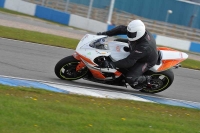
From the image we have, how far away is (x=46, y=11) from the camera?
31391 mm

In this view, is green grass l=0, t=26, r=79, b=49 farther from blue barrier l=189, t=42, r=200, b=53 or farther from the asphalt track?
blue barrier l=189, t=42, r=200, b=53

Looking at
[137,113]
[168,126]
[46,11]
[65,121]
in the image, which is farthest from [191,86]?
[46,11]

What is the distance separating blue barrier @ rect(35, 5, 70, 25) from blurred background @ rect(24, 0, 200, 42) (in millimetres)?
1256

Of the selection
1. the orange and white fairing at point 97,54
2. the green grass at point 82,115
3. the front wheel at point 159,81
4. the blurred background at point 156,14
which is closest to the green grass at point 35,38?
the orange and white fairing at point 97,54

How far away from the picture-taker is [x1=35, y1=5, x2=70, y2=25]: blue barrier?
3045cm

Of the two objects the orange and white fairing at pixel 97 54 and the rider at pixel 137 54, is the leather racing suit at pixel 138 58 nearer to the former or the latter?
the rider at pixel 137 54

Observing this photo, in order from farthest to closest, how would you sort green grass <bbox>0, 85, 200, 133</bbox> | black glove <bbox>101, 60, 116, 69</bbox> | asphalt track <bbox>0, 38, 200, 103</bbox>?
1. asphalt track <bbox>0, 38, 200, 103</bbox>
2. black glove <bbox>101, 60, 116, 69</bbox>
3. green grass <bbox>0, 85, 200, 133</bbox>

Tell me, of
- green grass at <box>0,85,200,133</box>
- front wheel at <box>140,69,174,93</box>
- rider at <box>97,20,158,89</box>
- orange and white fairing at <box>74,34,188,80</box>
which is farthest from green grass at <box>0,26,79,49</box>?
green grass at <box>0,85,200,133</box>

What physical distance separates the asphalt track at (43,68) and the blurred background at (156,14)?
1262 cm

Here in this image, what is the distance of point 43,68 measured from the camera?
12.4 m

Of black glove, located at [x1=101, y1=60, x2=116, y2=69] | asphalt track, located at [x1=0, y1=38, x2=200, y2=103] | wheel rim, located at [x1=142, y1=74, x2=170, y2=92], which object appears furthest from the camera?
wheel rim, located at [x1=142, y1=74, x2=170, y2=92]

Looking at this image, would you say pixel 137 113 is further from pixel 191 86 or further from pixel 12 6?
pixel 12 6

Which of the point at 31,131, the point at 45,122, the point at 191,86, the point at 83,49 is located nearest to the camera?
the point at 31,131

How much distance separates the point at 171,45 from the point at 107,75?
60.1ft
